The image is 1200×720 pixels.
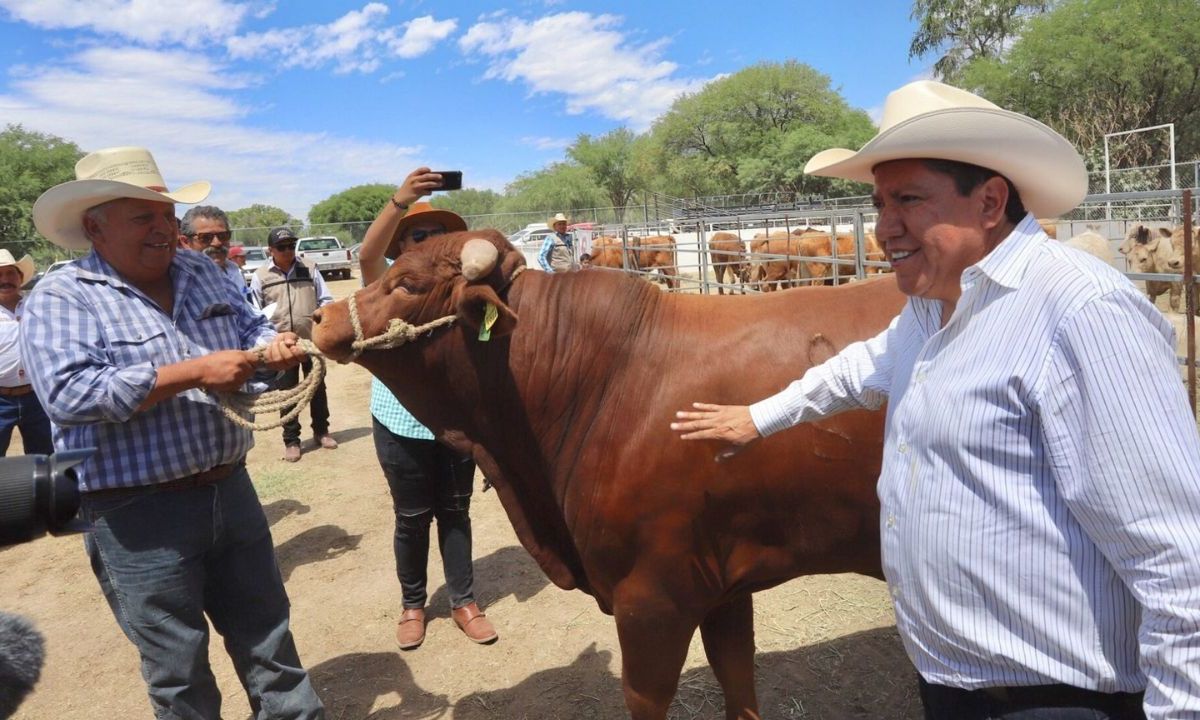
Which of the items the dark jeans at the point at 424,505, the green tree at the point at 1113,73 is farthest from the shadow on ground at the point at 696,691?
the green tree at the point at 1113,73

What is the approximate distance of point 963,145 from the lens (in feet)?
4.53

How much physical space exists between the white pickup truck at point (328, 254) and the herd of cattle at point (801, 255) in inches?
→ 614

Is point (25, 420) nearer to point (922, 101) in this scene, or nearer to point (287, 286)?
point (287, 286)

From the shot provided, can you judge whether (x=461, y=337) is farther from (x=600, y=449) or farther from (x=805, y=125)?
(x=805, y=125)

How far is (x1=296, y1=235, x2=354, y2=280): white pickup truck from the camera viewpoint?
29.1 metres

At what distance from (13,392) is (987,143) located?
617cm

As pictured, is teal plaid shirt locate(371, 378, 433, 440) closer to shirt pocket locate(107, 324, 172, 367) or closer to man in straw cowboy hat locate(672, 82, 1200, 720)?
shirt pocket locate(107, 324, 172, 367)

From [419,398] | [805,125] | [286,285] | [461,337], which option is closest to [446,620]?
[419,398]

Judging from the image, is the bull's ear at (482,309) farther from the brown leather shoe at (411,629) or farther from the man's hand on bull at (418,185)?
the brown leather shoe at (411,629)

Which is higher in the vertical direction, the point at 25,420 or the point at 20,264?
the point at 20,264

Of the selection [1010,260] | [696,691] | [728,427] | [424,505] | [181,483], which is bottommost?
[696,691]

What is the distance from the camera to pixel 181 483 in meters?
2.37

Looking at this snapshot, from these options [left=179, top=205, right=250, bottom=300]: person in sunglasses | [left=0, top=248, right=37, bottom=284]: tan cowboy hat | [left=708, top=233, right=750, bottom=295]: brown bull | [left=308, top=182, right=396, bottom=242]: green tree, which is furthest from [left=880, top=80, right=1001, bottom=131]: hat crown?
[left=308, top=182, right=396, bottom=242]: green tree

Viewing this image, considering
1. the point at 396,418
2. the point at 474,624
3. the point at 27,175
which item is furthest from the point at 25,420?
the point at 27,175
